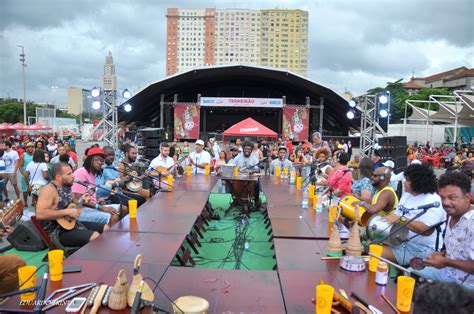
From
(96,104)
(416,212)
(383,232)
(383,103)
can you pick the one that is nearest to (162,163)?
(383,232)

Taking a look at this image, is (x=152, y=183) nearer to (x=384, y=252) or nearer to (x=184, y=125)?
(x=384, y=252)

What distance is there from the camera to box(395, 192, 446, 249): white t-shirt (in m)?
3.03

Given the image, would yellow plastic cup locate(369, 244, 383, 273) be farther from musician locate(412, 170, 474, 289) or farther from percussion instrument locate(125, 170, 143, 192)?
percussion instrument locate(125, 170, 143, 192)

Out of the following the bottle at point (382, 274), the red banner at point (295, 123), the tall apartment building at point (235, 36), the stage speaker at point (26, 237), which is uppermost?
the tall apartment building at point (235, 36)

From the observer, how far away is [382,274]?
231 cm

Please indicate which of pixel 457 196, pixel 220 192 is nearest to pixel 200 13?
pixel 220 192

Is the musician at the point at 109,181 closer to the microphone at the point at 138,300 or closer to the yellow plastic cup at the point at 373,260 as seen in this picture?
the microphone at the point at 138,300

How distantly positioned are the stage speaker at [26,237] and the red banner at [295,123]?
1999 centimetres

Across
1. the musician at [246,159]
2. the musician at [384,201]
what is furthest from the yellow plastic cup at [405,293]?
the musician at [246,159]

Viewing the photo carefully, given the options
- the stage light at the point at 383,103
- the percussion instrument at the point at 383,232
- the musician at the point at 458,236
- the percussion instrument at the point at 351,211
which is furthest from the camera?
the stage light at the point at 383,103

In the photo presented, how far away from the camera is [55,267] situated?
226 centimetres

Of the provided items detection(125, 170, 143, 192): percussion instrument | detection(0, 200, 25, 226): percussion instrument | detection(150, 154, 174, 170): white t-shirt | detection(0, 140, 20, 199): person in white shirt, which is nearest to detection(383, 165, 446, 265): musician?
detection(0, 200, 25, 226): percussion instrument

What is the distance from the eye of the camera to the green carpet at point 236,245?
4.45 meters

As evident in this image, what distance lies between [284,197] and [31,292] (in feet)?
13.2
